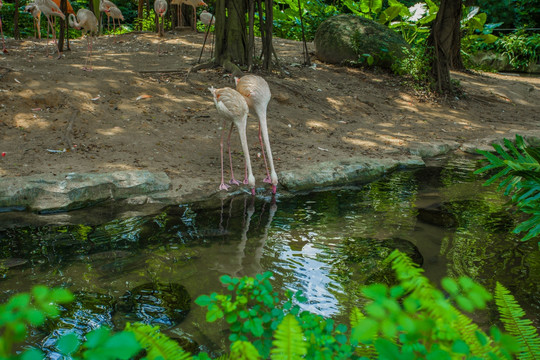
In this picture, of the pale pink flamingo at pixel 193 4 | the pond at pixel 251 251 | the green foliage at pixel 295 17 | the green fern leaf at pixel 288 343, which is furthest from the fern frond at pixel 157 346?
the green foliage at pixel 295 17

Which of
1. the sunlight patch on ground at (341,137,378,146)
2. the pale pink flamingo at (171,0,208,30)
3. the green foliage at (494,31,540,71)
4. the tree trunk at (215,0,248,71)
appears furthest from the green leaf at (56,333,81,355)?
the green foliage at (494,31,540,71)

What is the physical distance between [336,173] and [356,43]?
599cm

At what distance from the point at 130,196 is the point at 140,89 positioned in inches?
121

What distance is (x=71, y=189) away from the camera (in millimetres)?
4301

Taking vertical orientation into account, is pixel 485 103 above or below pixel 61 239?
above

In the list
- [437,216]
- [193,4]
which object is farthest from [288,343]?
[193,4]

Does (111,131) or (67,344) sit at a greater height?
(67,344)

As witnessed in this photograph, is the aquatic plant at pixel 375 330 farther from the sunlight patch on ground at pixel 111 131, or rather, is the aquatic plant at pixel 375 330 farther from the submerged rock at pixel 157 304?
the sunlight patch on ground at pixel 111 131

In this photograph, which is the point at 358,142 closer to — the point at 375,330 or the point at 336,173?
the point at 336,173

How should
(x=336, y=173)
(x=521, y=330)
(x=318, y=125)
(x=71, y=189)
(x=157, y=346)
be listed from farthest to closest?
(x=318, y=125) < (x=336, y=173) < (x=71, y=189) < (x=521, y=330) < (x=157, y=346)

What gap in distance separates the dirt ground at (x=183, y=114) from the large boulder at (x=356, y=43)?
0.46 meters

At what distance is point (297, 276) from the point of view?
3.19 m

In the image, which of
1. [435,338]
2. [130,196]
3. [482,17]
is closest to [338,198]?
[130,196]

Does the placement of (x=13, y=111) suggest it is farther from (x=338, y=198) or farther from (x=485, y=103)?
(x=485, y=103)
